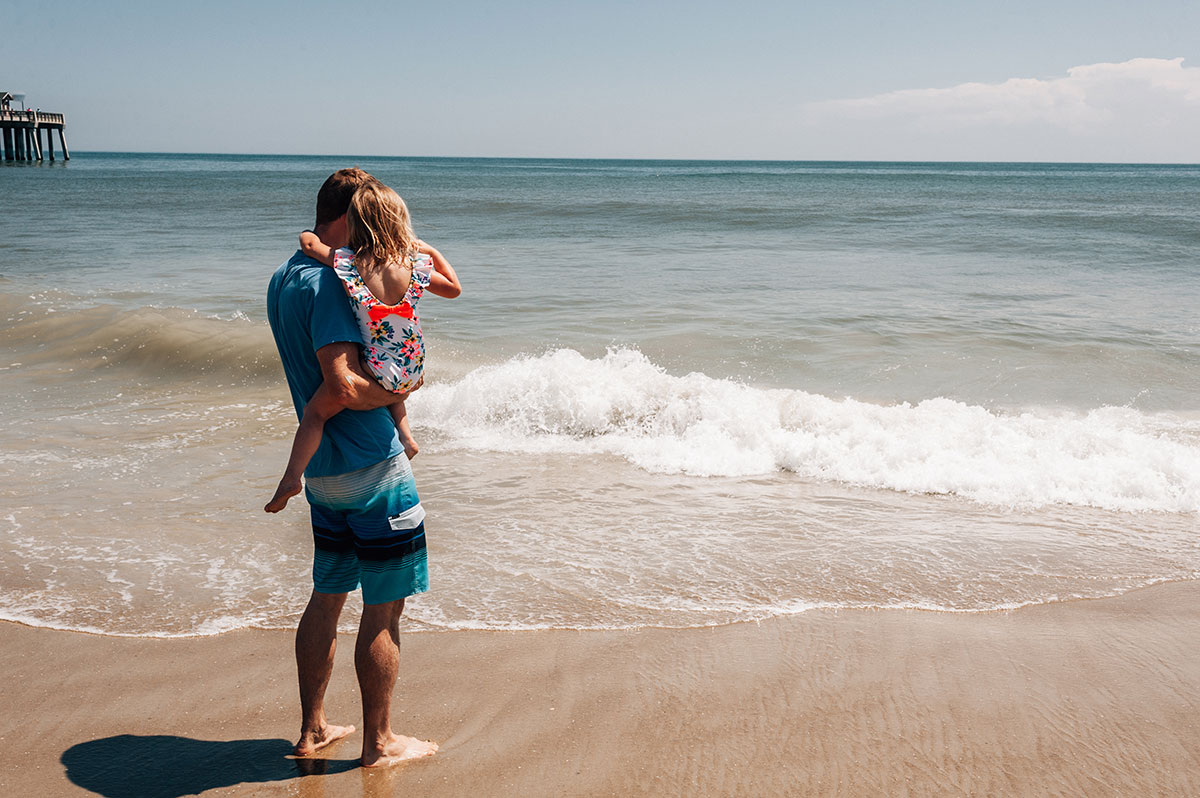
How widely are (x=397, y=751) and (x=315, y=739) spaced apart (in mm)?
280

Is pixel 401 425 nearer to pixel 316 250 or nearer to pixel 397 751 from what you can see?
pixel 316 250

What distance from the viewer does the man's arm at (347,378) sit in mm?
2312

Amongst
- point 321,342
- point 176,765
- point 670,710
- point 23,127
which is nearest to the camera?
point 321,342

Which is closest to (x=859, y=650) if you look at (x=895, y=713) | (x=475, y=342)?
(x=895, y=713)

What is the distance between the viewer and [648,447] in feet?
20.8

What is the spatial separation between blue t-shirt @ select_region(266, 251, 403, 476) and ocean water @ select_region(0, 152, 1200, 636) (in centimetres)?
142

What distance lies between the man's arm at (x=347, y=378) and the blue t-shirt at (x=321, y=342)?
0.08ft

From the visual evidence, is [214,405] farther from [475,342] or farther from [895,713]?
[895,713]

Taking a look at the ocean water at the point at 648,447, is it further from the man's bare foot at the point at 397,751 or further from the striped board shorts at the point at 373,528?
the striped board shorts at the point at 373,528

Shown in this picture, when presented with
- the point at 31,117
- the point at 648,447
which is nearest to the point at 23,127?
the point at 31,117

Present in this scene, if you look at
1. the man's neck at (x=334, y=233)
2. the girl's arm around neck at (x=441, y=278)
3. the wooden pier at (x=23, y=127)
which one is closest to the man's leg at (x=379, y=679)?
the girl's arm around neck at (x=441, y=278)

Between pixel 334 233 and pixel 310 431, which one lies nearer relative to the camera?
pixel 310 431

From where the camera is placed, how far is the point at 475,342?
1038 cm

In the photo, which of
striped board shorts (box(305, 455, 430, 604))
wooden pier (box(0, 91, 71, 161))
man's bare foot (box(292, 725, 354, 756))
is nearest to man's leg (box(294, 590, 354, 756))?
man's bare foot (box(292, 725, 354, 756))
